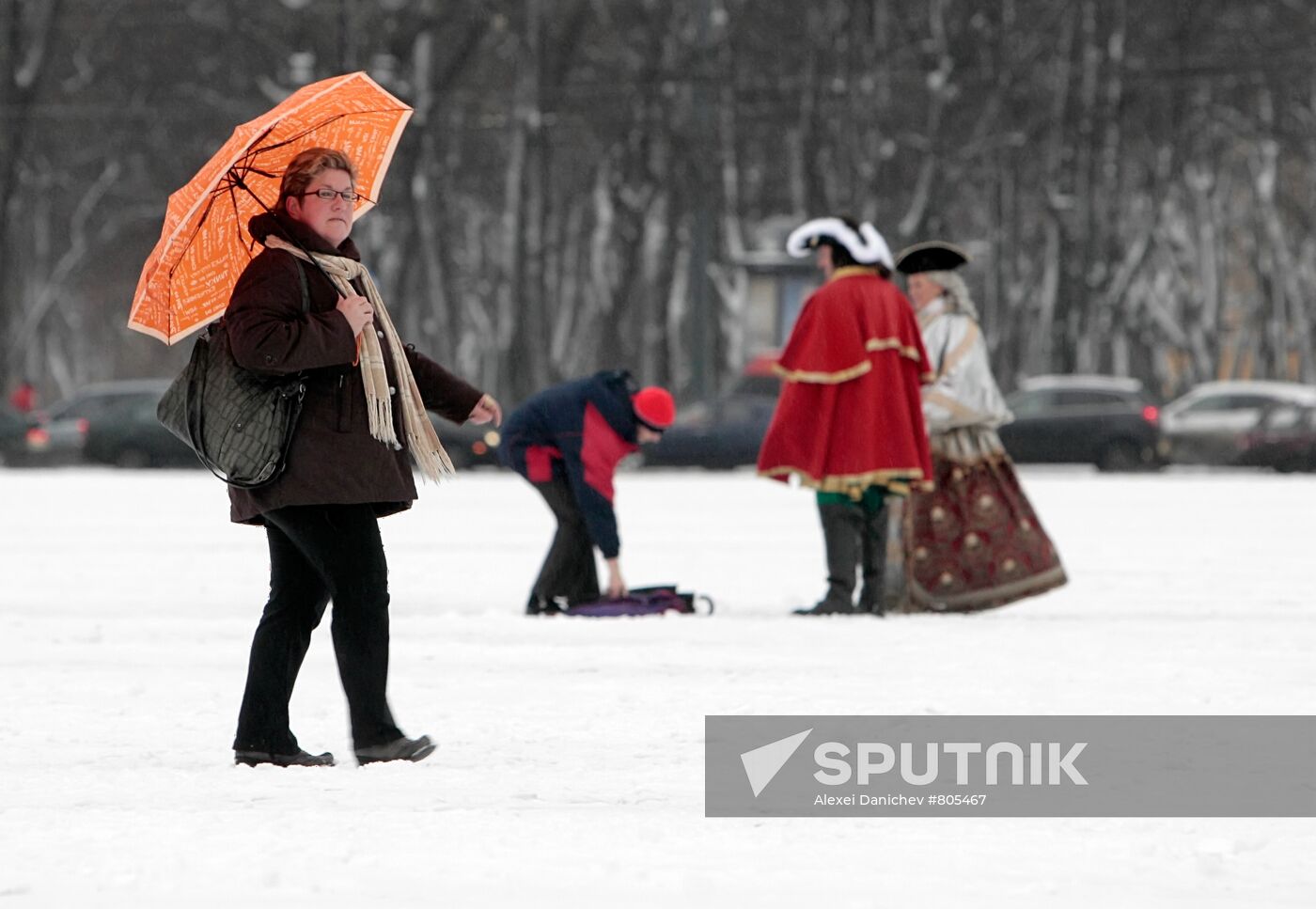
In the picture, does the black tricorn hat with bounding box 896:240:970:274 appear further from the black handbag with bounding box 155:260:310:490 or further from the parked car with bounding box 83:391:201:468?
the parked car with bounding box 83:391:201:468

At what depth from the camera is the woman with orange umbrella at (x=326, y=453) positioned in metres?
6.03

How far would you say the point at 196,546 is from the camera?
51.1 feet

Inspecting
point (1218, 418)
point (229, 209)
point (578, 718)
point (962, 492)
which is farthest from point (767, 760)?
point (1218, 418)

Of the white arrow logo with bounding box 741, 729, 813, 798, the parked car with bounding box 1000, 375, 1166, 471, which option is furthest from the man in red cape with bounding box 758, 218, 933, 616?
the parked car with bounding box 1000, 375, 1166, 471

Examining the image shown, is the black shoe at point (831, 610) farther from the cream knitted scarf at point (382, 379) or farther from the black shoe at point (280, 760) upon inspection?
the black shoe at point (280, 760)

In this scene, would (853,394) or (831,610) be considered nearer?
(831,610)

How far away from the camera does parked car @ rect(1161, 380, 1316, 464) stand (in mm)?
31062

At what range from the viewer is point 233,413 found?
607cm

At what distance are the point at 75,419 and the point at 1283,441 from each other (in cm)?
1584

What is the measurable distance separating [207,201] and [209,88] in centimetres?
3498

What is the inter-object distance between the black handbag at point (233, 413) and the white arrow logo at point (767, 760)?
1375mm

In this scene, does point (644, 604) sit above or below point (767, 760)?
below

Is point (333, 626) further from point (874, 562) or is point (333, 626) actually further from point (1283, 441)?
point (1283, 441)

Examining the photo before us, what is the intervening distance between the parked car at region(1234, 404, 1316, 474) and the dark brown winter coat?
2545 centimetres
